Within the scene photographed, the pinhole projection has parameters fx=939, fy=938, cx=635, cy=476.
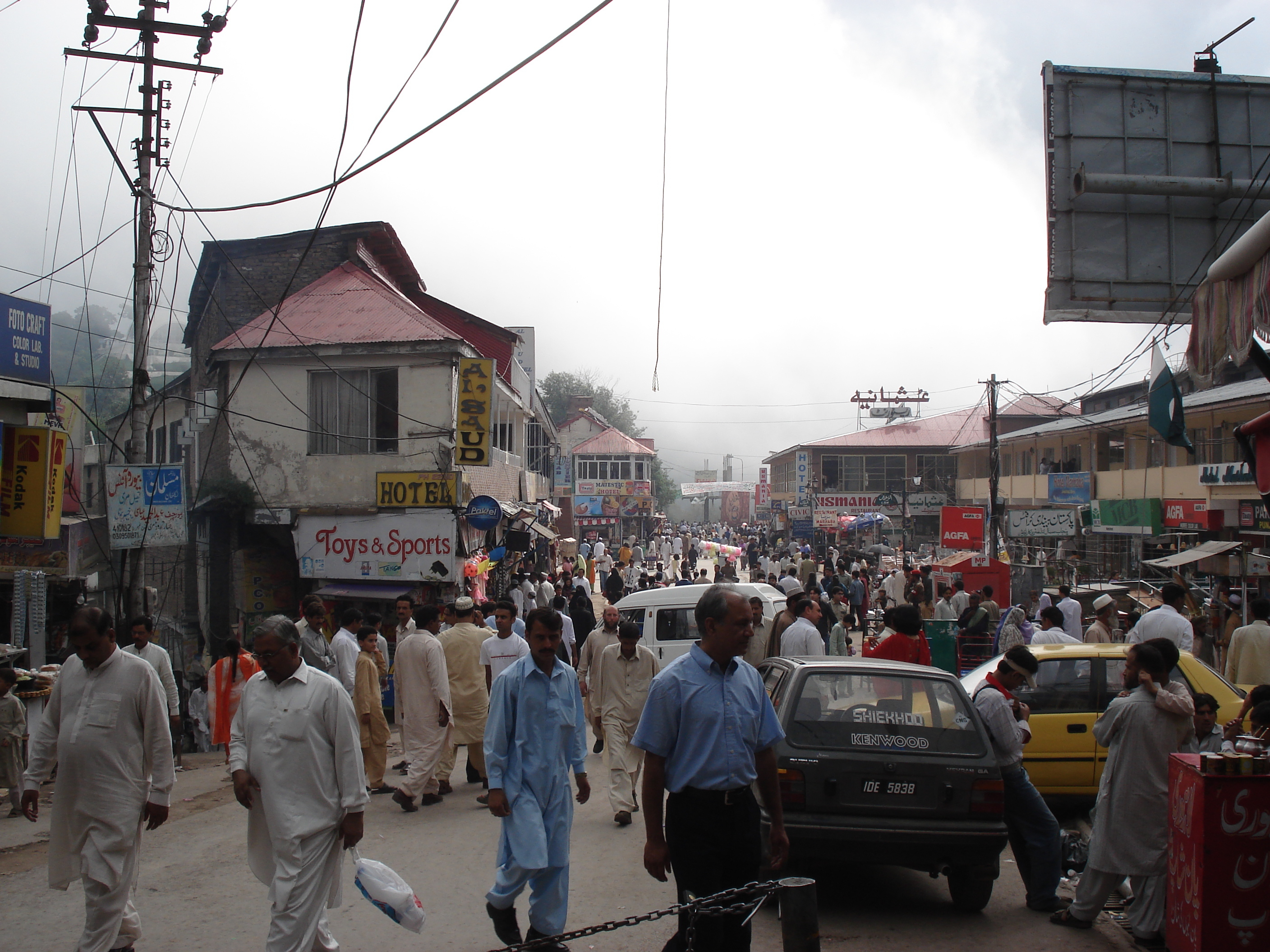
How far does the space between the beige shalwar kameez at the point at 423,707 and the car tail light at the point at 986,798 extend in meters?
4.40

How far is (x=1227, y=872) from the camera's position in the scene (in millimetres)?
4469

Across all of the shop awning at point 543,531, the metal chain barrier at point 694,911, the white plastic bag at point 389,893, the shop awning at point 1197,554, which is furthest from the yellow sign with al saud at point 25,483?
the shop awning at point 1197,554

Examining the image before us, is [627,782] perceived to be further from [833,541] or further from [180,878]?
[833,541]

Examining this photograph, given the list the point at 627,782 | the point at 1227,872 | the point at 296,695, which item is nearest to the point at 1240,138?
the point at 1227,872

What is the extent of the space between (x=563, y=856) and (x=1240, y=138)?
8973 mm

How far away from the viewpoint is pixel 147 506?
11.7m

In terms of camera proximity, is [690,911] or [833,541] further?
[833,541]

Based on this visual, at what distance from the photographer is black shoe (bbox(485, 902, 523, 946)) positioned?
180 inches

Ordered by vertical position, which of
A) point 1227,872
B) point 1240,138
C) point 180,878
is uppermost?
point 1240,138

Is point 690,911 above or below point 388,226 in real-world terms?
below

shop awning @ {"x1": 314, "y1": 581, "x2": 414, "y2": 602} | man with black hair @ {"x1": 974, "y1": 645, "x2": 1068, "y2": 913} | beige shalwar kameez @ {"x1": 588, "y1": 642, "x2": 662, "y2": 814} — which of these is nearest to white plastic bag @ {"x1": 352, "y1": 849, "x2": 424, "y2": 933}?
man with black hair @ {"x1": 974, "y1": 645, "x2": 1068, "y2": 913}

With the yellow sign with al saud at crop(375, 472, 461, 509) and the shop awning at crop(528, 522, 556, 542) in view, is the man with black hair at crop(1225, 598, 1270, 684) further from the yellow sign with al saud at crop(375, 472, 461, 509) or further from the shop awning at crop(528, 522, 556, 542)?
the shop awning at crop(528, 522, 556, 542)

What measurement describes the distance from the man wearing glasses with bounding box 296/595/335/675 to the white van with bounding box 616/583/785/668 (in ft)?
15.2

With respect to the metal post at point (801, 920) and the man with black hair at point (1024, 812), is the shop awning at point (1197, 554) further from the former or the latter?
the metal post at point (801, 920)
